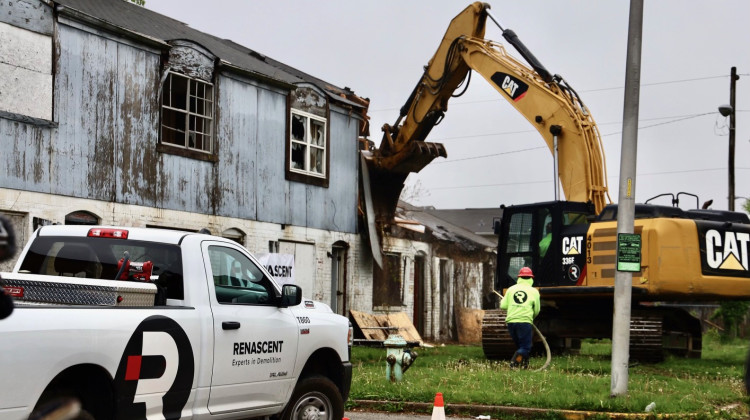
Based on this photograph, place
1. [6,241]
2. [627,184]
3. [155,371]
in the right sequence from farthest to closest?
[627,184], [155,371], [6,241]

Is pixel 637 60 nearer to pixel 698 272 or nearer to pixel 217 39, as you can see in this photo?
pixel 698 272

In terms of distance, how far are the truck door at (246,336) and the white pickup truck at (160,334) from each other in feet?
0.04

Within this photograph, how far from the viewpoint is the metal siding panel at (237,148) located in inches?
843

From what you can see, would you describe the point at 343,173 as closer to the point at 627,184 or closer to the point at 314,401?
the point at 627,184

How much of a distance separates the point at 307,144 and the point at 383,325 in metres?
5.28

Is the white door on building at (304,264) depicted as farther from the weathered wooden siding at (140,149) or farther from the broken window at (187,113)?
the broken window at (187,113)

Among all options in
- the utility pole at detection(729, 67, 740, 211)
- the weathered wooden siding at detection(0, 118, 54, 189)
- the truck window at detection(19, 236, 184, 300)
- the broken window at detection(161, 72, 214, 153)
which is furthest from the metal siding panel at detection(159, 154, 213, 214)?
the utility pole at detection(729, 67, 740, 211)

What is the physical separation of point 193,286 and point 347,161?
17.4 m

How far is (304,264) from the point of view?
23.9 m

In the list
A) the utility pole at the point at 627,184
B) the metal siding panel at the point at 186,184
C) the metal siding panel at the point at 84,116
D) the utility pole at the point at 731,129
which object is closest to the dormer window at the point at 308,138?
the metal siding panel at the point at 186,184

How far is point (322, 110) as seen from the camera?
24.6 meters

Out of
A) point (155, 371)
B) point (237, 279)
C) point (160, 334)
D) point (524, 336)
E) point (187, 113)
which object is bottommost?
point (524, 336)

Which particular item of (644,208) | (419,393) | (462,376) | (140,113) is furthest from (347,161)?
(419,393)

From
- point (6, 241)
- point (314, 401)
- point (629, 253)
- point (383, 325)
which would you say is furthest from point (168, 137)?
point (6, 241)
